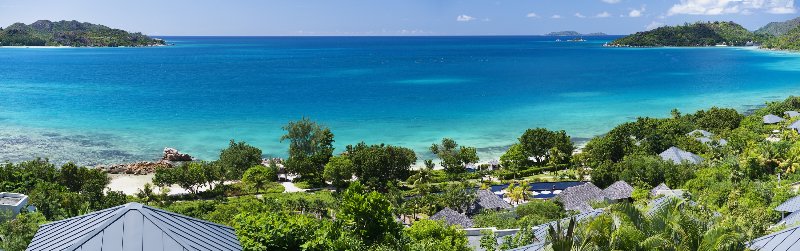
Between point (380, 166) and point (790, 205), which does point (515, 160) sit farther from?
point (790, 205)

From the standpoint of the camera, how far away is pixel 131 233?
11.1 metres

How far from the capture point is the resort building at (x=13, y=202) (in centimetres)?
2569

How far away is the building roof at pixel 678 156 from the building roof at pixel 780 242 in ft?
82.4

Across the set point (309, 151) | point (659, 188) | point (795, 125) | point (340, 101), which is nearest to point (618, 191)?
point (659, 188)

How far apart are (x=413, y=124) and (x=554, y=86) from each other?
4071cm

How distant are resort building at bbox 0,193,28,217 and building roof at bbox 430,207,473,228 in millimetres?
18353

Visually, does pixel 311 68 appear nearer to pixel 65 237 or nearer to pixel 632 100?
pixel 632 100

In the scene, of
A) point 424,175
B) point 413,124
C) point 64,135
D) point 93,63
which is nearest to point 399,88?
point 413,124

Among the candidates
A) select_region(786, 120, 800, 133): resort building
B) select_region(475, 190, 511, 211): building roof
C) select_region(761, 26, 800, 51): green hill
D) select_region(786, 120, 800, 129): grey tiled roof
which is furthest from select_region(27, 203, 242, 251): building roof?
select_region(761, 26, 800, 51): green hill

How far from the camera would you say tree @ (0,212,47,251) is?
1782 cm

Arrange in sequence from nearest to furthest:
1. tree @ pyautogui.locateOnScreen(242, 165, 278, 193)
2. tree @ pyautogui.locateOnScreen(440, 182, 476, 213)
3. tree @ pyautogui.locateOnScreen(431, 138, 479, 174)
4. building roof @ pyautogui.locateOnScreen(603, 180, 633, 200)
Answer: tree @ pyautogui.locateOnScreen(440, 182, 476, 213) → building roof @ pyautogui.locateOnScreen(603, 180, 633, 200) → tree @ pyautogui.locateOnScreen(242, 165, 278, 193) → tree @ pyautogui.locateOnScreen(431, 138, 479, 174)

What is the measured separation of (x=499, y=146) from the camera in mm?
52312

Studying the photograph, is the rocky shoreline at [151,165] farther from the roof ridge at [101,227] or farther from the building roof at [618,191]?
the roof ridge at [101,227]

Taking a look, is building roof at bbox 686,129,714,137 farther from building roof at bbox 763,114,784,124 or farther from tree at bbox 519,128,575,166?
tree at bbox 519,128,575,166
